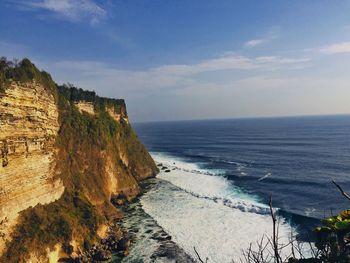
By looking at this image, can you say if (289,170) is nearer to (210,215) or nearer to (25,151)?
(210,215)

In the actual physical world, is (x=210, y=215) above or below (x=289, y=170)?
below

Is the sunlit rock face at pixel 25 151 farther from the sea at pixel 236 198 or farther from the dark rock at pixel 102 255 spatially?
the sea at pixel 236 198

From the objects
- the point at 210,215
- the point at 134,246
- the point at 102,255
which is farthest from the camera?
the point at 210,215

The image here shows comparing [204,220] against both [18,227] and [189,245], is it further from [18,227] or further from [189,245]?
[18,227]

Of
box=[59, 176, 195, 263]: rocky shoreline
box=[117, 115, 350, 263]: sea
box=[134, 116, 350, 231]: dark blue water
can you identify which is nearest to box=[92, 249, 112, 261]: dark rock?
box=[59, 176, 195, 263]: rocky shoreline

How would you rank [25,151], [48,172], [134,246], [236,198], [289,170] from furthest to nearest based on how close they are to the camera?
[289,170]
[236,198]
[48,172]
[134,246]
[25,151]

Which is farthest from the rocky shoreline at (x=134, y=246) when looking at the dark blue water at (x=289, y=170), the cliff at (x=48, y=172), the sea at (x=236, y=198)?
the dark blue water at (x=289, y=170)

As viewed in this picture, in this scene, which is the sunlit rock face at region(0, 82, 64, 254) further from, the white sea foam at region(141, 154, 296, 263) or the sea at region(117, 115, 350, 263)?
the white sea foam at region(141, 154, 296, 263)

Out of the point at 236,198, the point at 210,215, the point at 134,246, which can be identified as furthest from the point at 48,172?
the point at 236,198
